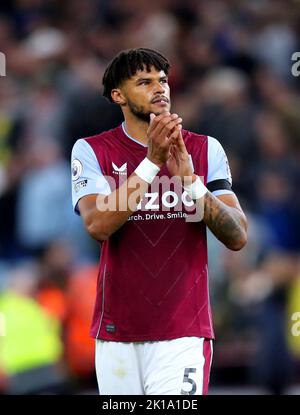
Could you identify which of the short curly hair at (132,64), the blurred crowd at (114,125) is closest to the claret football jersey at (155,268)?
the short curly hair at (132,64)

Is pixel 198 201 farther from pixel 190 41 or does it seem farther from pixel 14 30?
pixel 14 30

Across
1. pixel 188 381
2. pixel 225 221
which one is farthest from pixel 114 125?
pixel 188 381

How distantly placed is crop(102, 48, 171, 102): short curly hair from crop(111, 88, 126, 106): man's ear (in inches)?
1.0

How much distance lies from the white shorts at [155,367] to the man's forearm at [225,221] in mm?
502

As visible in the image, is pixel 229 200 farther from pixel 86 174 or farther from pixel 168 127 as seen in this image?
pixel 86 174

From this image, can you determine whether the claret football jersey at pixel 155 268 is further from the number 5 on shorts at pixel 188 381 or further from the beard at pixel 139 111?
the beard at pixel 139 111

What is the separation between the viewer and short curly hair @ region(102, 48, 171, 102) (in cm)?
531

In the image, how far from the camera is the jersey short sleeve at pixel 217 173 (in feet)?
17.5

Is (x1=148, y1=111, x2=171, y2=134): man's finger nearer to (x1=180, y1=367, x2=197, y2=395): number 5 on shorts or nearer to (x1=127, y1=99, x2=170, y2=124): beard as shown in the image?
(x1=127, y1=99, x2=170, y2=124): beard

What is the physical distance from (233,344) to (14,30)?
5.34m

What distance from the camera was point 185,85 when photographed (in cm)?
1120

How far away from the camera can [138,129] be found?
17.7 ft

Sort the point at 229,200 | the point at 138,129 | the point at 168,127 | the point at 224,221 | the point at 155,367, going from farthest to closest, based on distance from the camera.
A: the point at 138,129 < the point at 229,200 < the point at 155,367 < the point at 224,221 < the point at 168,127

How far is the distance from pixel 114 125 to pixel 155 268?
16.2ft
